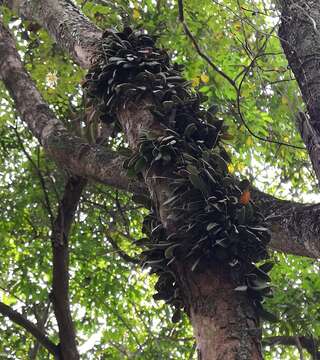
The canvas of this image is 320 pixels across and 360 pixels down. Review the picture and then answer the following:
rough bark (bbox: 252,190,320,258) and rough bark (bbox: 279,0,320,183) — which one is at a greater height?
rough bark (bbox: 279,0,320,183)

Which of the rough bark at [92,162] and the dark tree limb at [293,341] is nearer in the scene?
the rough bark at [92,162]

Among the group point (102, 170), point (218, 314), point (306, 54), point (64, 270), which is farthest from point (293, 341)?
point (218, 314)

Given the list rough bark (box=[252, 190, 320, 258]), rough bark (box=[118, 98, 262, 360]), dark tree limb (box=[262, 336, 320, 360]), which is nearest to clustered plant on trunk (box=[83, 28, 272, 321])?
rough bark (box=[118, 98, 262, 360])

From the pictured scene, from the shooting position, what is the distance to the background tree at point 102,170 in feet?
10.5

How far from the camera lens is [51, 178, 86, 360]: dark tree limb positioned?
3.82 m

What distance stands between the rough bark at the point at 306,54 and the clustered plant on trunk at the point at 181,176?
31cm

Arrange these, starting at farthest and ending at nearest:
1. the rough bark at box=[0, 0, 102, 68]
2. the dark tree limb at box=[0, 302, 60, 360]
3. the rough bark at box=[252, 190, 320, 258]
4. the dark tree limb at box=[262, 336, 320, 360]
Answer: the dark tree limb at box=[262, 336, 320, 360], the dark tree limb at box=[0, 302, 60, 360], the rough bark at box=[0, 0, 102, 68], the rough bark at box=[252, 190, 320, 258]

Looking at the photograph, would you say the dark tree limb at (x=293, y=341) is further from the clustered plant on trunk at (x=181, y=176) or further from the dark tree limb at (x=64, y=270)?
the clustered plant on trunk at (x=181, y=176)

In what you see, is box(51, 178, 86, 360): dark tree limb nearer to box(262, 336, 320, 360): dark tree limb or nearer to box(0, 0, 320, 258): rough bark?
box(0, 0, 320, 258): rough bark

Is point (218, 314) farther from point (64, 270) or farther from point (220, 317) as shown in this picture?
point (64, 270)

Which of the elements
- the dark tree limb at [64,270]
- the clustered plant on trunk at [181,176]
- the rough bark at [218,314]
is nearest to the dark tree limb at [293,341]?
the dark tree limb at [64,270]

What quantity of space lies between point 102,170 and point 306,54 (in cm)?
113

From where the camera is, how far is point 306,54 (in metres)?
2.16

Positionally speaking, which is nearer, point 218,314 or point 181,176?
point 218,314
